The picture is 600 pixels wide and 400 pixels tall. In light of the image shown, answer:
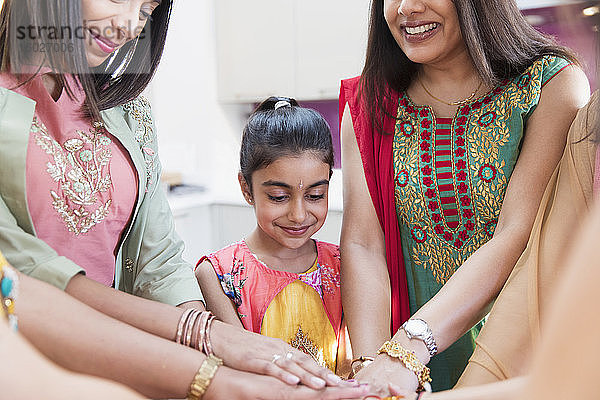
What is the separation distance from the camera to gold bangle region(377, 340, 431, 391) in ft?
2.57

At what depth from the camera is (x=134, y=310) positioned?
73 cm

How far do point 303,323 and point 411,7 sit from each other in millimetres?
527

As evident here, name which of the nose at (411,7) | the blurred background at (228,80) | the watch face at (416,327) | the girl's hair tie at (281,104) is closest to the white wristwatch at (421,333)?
the watch face at (416,327)

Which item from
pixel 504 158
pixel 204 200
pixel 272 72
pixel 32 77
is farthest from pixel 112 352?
pixel 272 72

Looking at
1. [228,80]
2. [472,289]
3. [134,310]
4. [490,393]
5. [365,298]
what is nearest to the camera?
[490,393]

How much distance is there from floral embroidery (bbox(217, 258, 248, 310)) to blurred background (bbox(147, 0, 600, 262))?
1.42 m

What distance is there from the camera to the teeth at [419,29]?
936mm

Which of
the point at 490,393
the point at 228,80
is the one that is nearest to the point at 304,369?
the point at 490,393

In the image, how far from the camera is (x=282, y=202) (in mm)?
1118

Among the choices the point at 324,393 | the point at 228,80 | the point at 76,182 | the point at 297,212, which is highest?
the point at 228,80

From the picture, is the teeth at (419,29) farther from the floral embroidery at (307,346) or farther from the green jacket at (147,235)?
the floral embroidery at (307,346)

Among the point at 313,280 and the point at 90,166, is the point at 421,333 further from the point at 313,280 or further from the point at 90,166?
the point at 90,166

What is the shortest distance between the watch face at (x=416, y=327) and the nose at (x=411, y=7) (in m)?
0.43

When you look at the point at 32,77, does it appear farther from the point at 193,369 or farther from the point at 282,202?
the point at 282,202
